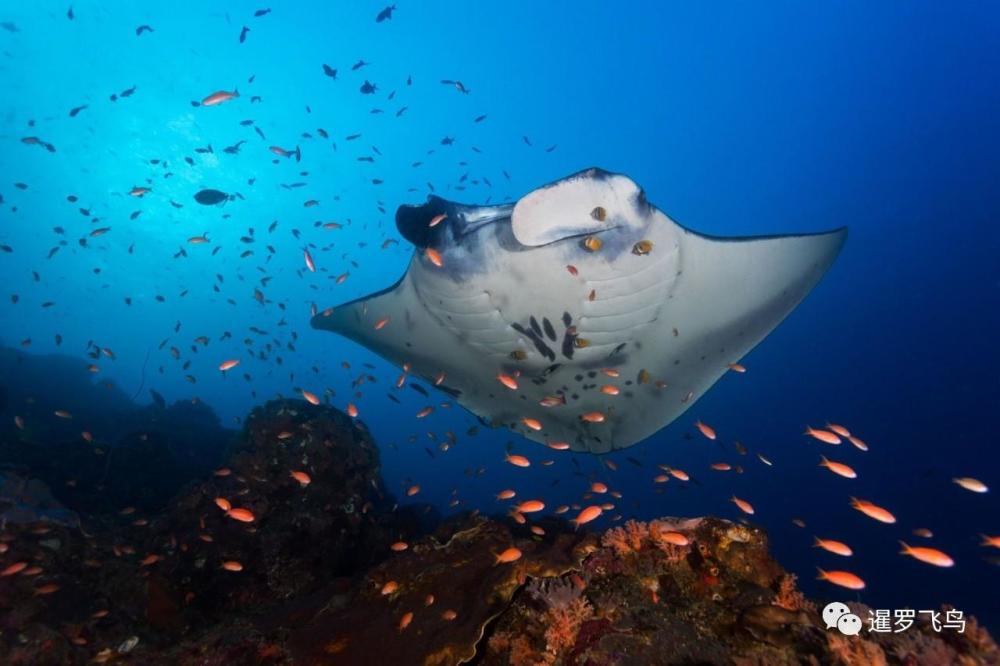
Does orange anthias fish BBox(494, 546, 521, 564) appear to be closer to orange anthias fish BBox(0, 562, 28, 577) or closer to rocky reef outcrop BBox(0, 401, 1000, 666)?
rocky reef outcrop BBox(0, 401, 1000, 666)

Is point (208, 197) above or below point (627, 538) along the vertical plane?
above

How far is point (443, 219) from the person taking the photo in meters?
3.71

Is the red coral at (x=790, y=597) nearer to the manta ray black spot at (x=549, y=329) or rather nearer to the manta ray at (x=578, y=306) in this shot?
the manta ray at (x=578, y=306)

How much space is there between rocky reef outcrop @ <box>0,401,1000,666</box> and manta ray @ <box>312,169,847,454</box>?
5.62ft

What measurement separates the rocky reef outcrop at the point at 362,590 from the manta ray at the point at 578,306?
1714 millimetres

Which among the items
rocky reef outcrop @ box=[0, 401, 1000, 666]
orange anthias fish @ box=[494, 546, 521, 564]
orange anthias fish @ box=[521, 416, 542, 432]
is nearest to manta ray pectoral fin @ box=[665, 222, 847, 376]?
orange anthias fish @ box=[521, 416, 542, 432]

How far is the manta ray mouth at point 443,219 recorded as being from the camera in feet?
12.2

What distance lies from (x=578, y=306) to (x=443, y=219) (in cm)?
147

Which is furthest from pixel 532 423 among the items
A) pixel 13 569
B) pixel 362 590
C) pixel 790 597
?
pixel 13 569

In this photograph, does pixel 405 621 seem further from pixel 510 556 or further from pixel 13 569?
pixel 13 569

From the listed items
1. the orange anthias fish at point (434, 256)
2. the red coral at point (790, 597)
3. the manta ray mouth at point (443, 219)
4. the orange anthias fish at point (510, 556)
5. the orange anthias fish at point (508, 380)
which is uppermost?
the manta ray mouth at point (443, 219)

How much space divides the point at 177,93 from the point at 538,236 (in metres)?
29.9

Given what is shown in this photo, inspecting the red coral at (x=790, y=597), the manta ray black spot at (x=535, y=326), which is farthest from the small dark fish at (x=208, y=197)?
the red coral at (x=790, y=597)

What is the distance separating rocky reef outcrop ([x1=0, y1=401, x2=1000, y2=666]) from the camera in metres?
2.28
